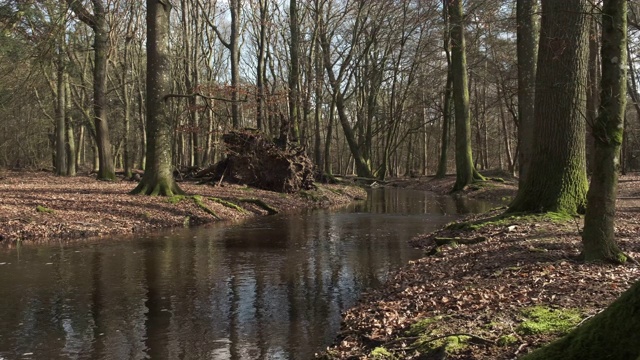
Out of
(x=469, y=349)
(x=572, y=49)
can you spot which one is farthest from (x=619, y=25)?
(x=572, y=49)

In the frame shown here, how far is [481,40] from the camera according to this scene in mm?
28844

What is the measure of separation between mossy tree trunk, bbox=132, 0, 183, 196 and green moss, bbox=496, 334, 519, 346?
14391mm

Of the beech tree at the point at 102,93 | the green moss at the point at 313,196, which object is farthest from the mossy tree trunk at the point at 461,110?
the beech tree at the point at 102,93

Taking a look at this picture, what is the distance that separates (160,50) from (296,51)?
575 inches

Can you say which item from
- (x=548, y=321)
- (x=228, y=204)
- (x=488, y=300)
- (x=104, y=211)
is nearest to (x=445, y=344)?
(x=548, y=321)

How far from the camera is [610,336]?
2.64 meters

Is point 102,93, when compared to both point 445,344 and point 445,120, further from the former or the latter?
point 445,344

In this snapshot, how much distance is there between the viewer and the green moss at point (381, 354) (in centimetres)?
480

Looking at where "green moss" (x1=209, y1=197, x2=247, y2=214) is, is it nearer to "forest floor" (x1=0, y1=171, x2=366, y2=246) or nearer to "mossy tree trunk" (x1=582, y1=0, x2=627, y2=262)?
"forest floor" (x1=0, y1=171, x2=366, y2=246)

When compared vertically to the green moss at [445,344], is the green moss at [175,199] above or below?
above

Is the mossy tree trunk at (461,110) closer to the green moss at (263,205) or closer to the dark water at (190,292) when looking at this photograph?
the green moss at (263,205)

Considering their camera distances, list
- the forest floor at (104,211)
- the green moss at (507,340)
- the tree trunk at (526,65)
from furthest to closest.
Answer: the tree trunk at (526,65) < the forest floor at (104,211) < the green moss at (507,340)

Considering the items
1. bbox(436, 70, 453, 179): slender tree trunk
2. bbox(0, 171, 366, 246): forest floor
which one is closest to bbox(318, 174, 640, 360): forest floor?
bbox(0, 171, 366, 246): forest floor

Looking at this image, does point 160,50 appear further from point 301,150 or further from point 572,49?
point 572,49
